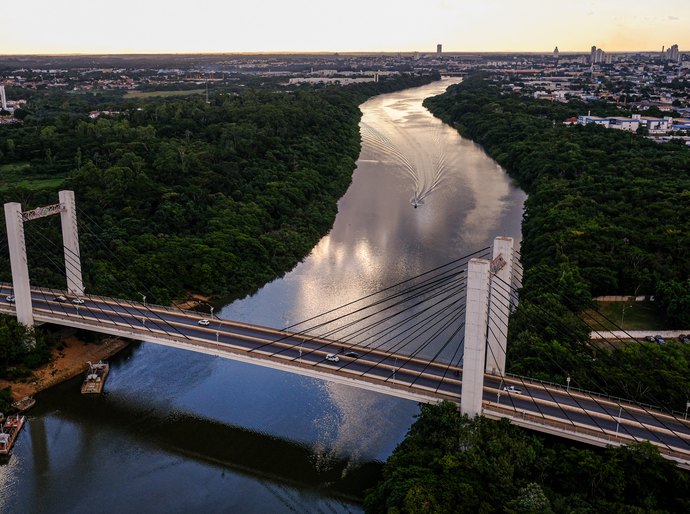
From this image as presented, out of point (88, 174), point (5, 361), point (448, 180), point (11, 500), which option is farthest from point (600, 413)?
point (448, 180)

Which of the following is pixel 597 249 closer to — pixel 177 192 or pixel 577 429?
pixel 577 429

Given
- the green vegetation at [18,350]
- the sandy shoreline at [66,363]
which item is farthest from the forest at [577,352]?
the green vegetation at [18,350]

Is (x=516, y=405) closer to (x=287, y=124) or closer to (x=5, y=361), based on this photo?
(x=5, y=361)

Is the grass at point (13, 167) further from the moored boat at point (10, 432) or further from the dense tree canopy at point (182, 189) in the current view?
the moored boat at point (10, 432)

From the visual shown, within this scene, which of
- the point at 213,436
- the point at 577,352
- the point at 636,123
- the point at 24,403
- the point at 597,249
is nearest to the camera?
the point at 213,436

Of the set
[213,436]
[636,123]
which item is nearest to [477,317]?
[213,436]

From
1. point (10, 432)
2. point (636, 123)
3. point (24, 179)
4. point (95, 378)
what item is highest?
point (636, 123)

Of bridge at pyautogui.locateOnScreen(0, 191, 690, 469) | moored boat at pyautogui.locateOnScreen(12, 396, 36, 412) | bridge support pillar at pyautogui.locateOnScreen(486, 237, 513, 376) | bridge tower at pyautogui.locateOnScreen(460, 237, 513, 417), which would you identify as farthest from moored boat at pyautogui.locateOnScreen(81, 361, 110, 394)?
bridge support pillar at pyautogui.locateOnScreen(486, 237, 513, 376)
